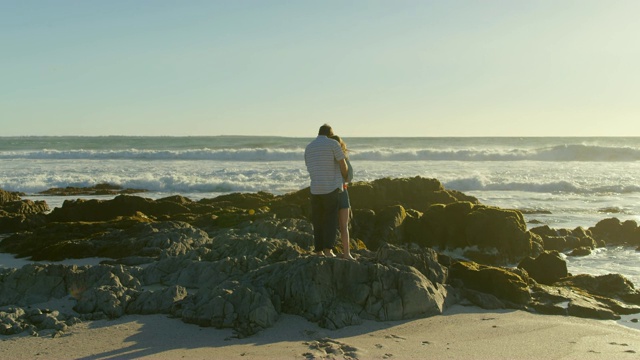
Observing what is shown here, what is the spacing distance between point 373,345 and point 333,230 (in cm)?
212

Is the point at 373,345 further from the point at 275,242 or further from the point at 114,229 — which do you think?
the point at 114,229

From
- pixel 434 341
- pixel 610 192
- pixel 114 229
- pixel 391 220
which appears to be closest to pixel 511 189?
pixel 610 192

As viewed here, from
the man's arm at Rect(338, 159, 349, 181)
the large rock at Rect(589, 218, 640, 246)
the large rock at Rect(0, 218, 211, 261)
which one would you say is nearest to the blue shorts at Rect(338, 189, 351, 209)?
the man's arm at Rect(338, 159, 349, 181)

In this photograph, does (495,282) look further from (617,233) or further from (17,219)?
(17,219)

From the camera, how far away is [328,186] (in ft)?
25.5

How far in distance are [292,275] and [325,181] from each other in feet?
4.13

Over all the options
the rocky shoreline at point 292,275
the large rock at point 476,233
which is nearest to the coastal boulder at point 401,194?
the rocky shoreline at point 292,275

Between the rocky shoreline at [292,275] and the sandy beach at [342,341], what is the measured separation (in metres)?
0.17

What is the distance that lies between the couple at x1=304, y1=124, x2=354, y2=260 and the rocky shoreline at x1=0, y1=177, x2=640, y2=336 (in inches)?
14.7

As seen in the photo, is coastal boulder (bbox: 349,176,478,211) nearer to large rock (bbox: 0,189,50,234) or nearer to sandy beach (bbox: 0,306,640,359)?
large rock (bbox: 0,189,50,234)

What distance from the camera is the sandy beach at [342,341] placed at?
5789 millimetres

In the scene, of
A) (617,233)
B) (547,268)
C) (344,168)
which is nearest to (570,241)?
(617,233)

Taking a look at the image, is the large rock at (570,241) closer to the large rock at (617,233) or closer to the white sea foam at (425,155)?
the large rock at (617,233)

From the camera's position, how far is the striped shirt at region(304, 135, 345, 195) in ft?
25.1
